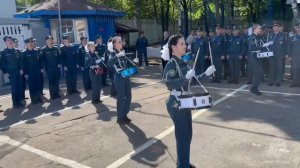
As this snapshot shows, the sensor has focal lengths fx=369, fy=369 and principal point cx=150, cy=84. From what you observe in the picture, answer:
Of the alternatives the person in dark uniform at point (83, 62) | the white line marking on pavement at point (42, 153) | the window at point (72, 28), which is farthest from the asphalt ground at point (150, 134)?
the window at point (72, 28)

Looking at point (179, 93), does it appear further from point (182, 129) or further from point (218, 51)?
point (218, 51)

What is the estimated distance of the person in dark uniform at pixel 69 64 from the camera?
498 inches

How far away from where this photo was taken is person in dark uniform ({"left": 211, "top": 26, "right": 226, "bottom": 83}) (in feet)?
42.2

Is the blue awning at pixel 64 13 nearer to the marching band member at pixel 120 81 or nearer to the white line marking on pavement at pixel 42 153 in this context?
the marching band member at pixel 120 81

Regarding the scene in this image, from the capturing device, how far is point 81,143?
7129 millimetres

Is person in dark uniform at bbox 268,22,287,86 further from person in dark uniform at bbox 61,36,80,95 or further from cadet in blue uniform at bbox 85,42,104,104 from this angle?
person in dark uniform at bbox 61,36,80,95

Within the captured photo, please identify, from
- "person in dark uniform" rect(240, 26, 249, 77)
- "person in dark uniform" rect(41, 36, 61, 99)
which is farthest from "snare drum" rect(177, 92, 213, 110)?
"person in dark uniform" rect(240, 26, 249, 77)

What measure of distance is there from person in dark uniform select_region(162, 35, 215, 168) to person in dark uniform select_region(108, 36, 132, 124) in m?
3.13

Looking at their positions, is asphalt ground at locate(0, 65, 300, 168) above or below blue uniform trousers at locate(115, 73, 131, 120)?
below

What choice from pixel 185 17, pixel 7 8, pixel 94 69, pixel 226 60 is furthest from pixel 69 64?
pixel 7 8

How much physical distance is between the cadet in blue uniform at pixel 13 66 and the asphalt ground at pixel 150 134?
0.50 metres

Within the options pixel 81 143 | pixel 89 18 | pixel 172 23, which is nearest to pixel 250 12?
pixel 172 23

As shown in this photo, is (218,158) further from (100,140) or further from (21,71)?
(21,71)

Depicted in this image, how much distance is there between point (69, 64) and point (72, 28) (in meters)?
7.13
